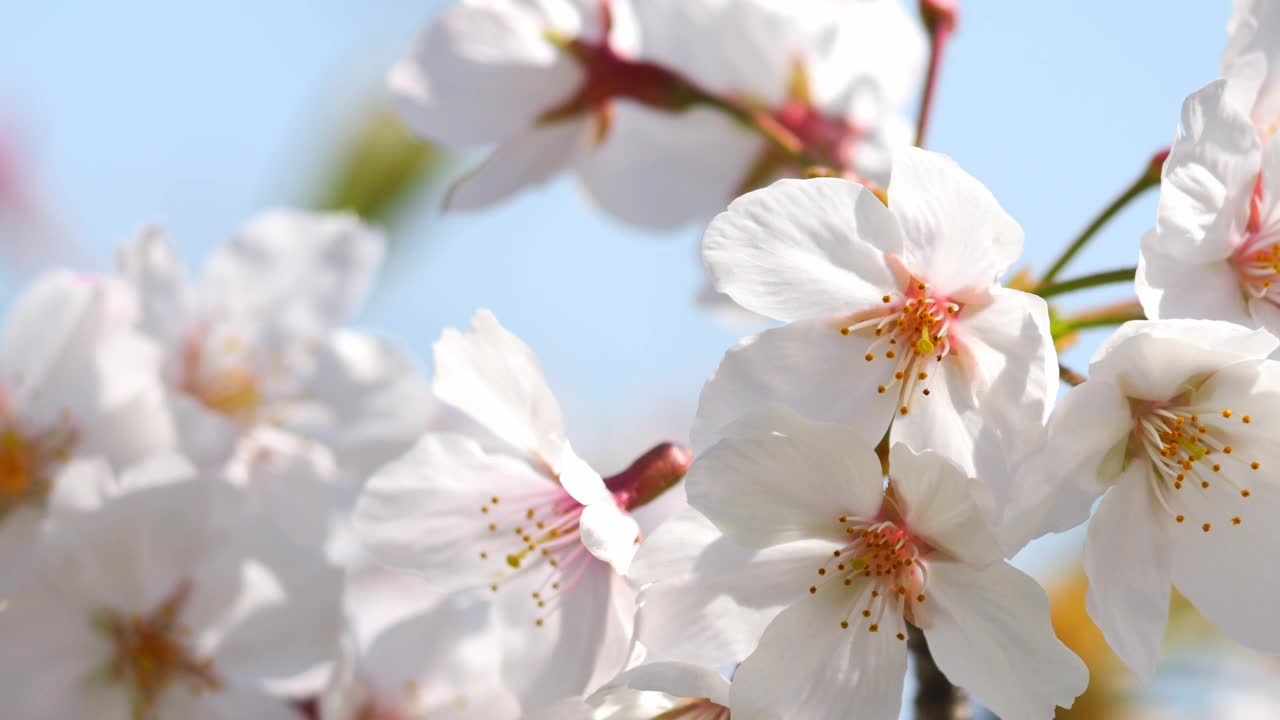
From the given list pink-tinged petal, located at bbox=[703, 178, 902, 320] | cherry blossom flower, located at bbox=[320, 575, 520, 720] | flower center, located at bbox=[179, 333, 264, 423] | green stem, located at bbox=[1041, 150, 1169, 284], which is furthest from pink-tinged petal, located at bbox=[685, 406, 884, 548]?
flower center, located at bbox=[179, 333, 264, 423]

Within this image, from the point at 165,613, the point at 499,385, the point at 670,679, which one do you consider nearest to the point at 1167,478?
the point at 670,679

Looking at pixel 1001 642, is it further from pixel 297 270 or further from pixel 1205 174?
pixel 297 270

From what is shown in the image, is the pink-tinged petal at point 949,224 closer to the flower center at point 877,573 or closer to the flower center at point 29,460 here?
the flower center at point 877,573

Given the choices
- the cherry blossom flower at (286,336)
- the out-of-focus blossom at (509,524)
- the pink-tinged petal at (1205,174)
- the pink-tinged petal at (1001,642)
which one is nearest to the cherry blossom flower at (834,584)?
the pink-tinged petal at (1001,642)

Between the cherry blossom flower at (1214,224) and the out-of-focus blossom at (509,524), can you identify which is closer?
the cherry blossom flower at (1214,224)

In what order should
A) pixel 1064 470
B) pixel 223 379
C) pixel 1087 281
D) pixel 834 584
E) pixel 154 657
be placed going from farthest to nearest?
pixel 223 379 < pixel 154 657 < pixel 1087 281 < pixel 834 584 < pixel 1064 470

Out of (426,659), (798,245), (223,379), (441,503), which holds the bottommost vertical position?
(426,659)

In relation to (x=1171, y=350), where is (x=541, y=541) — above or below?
below
